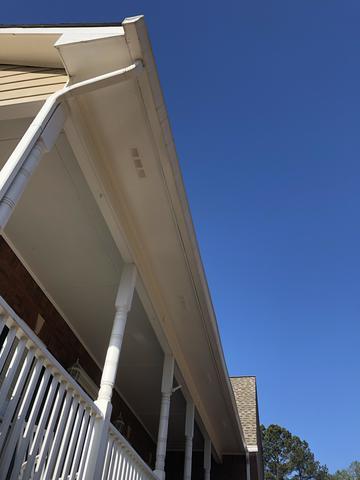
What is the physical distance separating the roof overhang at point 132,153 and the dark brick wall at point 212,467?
7166 mm

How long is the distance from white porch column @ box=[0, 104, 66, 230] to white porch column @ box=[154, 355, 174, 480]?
3.96 meters

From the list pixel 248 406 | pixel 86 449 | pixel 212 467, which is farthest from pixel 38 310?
pixel 248 406

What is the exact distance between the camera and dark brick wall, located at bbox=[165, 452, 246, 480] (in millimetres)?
10539

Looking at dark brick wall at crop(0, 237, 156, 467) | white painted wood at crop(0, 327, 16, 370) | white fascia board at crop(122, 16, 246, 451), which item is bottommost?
white painted wood at crop(0, 327, 16, 370)

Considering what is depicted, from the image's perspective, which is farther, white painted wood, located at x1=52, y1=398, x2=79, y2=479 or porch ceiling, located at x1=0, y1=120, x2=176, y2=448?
porch ceiling, located at x1=0, y1=120, x2=176, y2=448

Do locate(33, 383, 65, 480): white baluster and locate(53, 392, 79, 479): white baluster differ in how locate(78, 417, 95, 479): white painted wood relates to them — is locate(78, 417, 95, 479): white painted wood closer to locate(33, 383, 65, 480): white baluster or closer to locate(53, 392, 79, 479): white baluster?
locate(53, 392, 79, 479): white baluster

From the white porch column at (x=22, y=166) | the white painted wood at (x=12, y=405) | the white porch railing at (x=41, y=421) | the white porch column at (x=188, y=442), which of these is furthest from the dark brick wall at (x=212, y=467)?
the white porch column at (x=22, y=166)

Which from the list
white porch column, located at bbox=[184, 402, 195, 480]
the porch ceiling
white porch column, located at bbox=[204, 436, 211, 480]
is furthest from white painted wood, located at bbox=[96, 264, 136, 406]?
white porch column, located at bbox=[204, 436, 211, 480]

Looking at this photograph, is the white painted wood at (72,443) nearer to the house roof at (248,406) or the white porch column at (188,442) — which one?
the white porch column at (188,442)

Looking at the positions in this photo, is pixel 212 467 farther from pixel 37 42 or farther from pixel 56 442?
pixel 37 42

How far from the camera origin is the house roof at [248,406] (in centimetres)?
1217

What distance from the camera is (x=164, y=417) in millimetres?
5285

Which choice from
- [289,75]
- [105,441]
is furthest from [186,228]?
[289,75]

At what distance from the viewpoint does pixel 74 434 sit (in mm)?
2844
